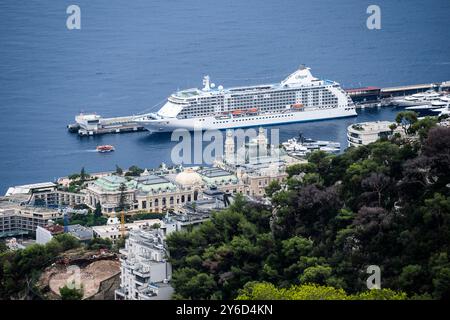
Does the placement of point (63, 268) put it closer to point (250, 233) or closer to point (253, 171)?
point (250, 233)

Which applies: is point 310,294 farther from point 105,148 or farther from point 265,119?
point 265,119

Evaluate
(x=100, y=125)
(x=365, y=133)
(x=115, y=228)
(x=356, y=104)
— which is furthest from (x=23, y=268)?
(x=356, y=104)

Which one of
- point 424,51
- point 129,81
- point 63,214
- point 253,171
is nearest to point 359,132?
point 253,171

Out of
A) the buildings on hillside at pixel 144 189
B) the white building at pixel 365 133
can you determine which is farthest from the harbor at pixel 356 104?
the white building at pixel 365 133

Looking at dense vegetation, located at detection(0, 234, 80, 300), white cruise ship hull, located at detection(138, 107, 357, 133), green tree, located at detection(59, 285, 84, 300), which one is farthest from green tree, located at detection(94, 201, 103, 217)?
white cruise ship hull, located at detection(138, 107, 357, 133)
